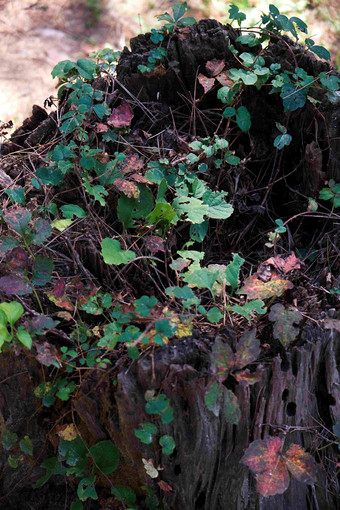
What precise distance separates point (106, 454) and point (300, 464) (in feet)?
2.16

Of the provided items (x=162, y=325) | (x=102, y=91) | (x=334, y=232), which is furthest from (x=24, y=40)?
(x=162, y=325)

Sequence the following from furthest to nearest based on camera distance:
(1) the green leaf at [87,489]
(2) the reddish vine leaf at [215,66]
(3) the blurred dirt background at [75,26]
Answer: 1. (3) the blurred dirt background at [75,26]
2. (2) the reddish vine leaf at [215,66]
3. (1) the green leaf at [87,489]

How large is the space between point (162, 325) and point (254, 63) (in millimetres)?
1351

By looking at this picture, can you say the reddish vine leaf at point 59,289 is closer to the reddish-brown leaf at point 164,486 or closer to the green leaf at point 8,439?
the green leaf at point 8,439

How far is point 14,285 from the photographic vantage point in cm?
162

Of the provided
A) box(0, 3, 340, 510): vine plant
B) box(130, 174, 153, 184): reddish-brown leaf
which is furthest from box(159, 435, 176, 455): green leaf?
box(130, 174, 153, 184): reddish-brown leaf

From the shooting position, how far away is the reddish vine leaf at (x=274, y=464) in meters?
1.54

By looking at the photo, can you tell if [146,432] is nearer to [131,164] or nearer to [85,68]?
[131,164]

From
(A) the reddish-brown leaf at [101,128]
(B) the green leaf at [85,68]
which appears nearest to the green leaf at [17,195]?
(A) the reddish-brown leaf at [101,128]

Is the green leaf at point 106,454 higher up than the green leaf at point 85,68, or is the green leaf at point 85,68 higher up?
the green leaf at point 85,68

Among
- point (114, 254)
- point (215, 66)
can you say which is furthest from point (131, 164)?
point (215, 66)

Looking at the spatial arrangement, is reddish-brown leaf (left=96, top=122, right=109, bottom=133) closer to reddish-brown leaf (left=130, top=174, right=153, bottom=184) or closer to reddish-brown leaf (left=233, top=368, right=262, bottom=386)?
reddish-brown leaf (left=130, top=174, right=153, bottom=184)

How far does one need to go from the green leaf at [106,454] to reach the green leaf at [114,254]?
0.63 m

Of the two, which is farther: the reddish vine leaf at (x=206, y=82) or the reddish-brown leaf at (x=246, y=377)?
the reddish vine leaf at (x=206, y=82)
